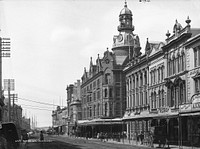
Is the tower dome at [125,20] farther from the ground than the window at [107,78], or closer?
farther from the ground

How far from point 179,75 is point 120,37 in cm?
5669

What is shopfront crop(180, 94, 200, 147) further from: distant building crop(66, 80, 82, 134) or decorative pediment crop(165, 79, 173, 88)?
distant building crop(66, 80, 82, 134)

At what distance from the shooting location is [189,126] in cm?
4881

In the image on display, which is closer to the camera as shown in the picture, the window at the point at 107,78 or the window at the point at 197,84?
the window at the point at 197,84

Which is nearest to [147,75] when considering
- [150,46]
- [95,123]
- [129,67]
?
[150,46]

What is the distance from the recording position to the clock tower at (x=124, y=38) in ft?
352

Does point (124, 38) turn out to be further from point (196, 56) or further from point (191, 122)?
point (191, 122)

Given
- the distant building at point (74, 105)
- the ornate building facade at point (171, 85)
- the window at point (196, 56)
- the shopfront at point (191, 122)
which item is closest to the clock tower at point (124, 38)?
the distant building at point (74, 105)

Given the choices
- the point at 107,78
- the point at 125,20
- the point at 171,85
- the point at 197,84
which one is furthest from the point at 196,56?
the point at 125,20

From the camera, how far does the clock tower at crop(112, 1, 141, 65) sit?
352 feet

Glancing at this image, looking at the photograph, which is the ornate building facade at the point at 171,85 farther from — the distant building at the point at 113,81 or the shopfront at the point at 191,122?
the distant building at the point at 113,81

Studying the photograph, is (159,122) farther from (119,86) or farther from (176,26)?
(119,86)

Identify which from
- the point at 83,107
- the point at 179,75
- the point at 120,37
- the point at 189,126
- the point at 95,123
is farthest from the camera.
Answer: the point at 83,107

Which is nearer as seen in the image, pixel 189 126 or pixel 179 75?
pixel 189 126
